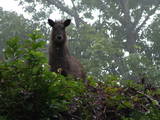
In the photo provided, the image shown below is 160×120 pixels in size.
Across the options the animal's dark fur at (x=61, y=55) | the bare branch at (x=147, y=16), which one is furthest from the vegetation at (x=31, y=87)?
the bare branch at (x=147, y=16)

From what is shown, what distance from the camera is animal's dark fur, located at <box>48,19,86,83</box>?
756 centimetres

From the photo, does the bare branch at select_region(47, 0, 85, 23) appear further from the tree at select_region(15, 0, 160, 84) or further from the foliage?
the foliage

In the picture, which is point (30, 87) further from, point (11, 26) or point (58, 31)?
point (11, 26)

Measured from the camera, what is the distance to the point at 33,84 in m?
2.84

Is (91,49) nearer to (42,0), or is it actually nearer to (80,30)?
(80,30)

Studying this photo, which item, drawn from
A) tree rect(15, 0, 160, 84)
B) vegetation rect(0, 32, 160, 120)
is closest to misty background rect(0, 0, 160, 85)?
tree rect(15, 0, 160, 84)

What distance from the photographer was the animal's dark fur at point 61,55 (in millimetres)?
7559

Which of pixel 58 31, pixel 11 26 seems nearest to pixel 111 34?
pixel 11 26

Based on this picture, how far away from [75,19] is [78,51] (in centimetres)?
595

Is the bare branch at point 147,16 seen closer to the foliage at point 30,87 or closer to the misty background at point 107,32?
the misty background at point 107,32

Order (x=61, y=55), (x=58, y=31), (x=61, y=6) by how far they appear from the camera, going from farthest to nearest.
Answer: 1. (x=61, y=6)
2. (x=58, y=31)
3. (x=61, y=55)

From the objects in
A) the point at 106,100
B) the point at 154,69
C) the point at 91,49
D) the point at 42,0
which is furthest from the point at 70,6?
the point at 106,100

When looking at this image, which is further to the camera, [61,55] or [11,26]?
[11,26]

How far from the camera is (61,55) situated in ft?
25.6
